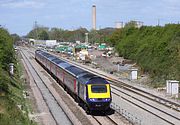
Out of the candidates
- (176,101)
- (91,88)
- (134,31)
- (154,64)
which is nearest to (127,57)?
(134,31)

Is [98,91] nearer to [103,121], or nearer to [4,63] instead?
[103,121]

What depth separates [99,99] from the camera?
2766 centimetres

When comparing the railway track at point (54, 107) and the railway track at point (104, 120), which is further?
the railway track at point (54, 107)

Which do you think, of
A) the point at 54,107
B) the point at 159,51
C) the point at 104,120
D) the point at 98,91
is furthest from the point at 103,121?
the point at 159,51

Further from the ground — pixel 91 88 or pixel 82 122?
pixel 91 88

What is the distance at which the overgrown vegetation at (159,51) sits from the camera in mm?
50938

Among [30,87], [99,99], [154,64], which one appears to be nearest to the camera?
[99,99]

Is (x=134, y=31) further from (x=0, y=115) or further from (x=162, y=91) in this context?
(x=0, y=115)

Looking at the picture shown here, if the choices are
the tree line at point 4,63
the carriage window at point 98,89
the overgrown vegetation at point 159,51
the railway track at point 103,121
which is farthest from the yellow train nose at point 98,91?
the overgrown vegetation at point 159,51

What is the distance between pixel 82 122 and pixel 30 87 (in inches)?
820

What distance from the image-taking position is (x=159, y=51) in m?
60.6

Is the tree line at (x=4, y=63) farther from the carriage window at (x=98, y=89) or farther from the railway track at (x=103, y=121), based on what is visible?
the railway track at (x=103, y=121)

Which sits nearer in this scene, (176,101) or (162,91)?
(176,101)

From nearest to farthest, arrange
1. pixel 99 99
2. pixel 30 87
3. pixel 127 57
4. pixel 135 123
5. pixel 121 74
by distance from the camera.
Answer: pixel 135 123, pixel 99 99, pixel 30 87, pixel 121 74, pixel 127 57
